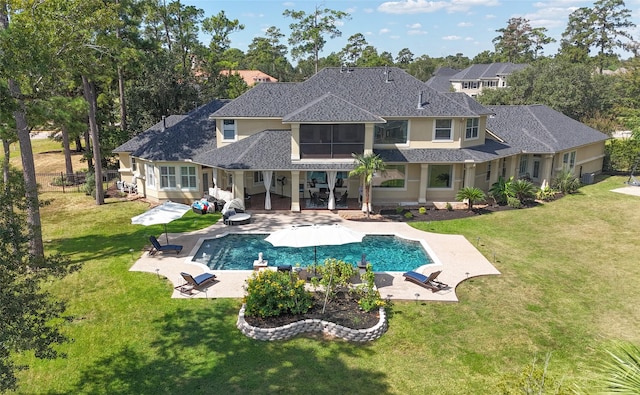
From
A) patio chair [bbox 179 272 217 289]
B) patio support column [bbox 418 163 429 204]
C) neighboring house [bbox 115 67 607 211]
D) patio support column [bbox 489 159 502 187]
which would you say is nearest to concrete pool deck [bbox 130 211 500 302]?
patio chair [bbox 179 272 217 289]

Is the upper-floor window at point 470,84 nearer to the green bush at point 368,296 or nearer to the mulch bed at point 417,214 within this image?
the mulch bed at point 417,214

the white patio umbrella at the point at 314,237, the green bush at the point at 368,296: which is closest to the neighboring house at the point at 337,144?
the white patio umbrella at the point at 314,237

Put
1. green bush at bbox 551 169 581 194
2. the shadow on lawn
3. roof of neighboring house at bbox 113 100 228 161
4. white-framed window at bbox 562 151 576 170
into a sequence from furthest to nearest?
white-framed window at bbox 562 151 576 170
green bush at bbox 551 169 581 194
roof of neighboring house at bbox 113 100 228 161
the shadow on lawn

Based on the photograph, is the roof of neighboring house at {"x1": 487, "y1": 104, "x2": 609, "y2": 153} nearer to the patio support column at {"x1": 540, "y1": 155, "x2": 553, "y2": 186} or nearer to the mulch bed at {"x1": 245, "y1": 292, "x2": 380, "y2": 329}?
the patio support column at {"x1": 540, "y1": 155, "x2": 553, "y2": 186}

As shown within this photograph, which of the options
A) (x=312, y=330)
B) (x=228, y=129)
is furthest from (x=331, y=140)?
(x=312, y=330)

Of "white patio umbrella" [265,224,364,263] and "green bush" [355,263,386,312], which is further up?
"white patio umbrella" [265,224,364,263]

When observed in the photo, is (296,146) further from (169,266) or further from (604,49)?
(604,49)

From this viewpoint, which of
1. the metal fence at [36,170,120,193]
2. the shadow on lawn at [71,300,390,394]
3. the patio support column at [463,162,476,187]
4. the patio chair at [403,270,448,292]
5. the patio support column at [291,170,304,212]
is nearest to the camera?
the shadow on lawn at [71,300,390,394]
